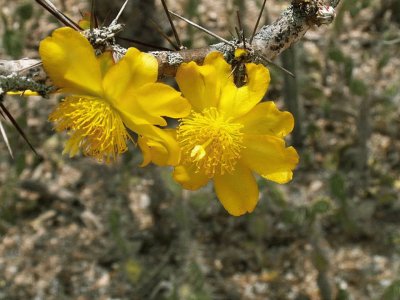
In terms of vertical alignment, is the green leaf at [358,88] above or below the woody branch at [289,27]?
above

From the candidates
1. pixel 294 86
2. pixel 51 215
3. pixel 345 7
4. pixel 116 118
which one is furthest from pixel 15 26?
pixel 116 118

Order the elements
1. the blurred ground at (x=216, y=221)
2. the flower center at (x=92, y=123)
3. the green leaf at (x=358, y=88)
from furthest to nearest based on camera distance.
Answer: the green leaf at (x=358, y=88) → the blurred ground at (x=216, y=221) → the flower center at (x=92, y=123)

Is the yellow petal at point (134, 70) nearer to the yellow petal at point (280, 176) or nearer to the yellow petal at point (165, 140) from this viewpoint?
the yellow petal at point (165, 140)

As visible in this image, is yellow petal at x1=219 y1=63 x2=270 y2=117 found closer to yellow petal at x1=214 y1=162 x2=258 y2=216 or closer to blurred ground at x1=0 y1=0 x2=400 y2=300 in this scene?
yellow petal at x1=214 y1=162 x2=258 y2=216

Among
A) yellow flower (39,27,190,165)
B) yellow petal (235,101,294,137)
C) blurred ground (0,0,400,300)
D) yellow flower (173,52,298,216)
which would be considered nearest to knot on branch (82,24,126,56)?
yellow flower (39,27,190,165)

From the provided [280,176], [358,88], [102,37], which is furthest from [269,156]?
[358,88]

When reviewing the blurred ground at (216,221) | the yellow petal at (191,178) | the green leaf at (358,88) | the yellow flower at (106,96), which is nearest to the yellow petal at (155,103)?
the yellow flower at (106,96)
